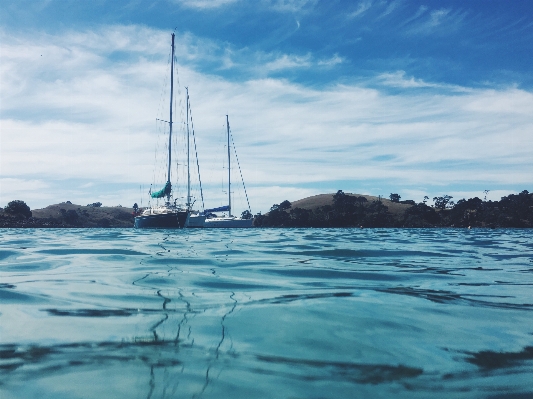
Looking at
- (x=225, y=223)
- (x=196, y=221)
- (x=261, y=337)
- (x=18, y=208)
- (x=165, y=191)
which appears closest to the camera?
(x=261, y=337)

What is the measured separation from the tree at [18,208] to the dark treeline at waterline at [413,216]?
5108cm

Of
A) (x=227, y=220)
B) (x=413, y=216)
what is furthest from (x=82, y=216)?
(x=413, y=216)

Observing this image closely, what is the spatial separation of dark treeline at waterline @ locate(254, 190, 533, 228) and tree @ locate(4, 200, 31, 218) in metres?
51.1

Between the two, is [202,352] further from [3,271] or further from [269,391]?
[3,271]

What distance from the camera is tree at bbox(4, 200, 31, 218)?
261 ft

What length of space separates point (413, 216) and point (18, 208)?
295 ft

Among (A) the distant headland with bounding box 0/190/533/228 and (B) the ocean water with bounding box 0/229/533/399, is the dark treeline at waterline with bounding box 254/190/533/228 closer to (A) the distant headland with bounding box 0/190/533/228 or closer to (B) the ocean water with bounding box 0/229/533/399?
(A) the distant headland with bounding box 0/190/533/228

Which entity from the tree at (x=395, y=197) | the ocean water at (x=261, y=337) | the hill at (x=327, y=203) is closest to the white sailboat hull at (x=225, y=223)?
the ocean water at (x=261, y=337)

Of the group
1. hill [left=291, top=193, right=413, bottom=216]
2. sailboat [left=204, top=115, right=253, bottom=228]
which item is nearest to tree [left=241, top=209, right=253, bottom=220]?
sailboat [left=204, top=115, right=253, bottom=228]

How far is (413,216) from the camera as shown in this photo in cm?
10775

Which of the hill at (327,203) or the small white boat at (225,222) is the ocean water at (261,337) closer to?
the small white boat at (225,222)

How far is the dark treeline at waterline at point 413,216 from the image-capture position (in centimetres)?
10319

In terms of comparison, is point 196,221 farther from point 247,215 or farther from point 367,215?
point 367,215

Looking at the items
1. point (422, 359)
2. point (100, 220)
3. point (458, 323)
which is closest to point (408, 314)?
point (458, 323)
